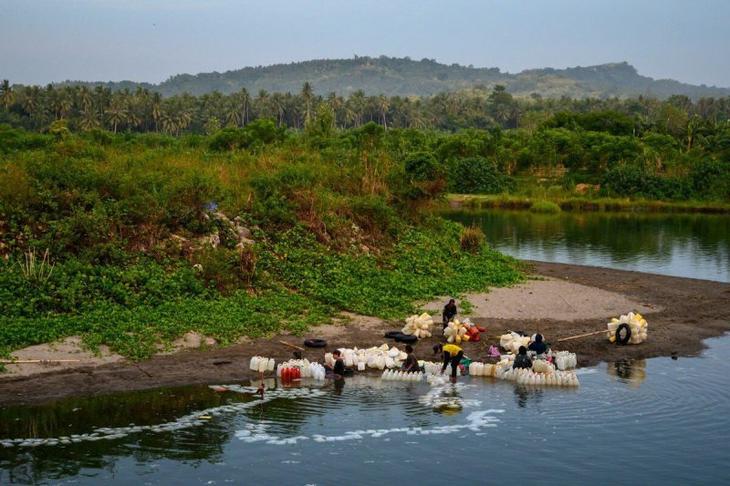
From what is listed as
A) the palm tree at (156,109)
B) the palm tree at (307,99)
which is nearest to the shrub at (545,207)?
the palm tree at (156,109)

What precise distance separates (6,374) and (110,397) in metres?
2.49

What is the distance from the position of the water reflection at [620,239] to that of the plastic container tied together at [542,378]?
18.5 meters

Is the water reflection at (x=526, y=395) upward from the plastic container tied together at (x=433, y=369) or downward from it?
downward

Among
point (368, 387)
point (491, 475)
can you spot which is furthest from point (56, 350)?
point (491, 475)

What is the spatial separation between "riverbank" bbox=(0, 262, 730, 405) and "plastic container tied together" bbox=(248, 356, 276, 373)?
242 mm

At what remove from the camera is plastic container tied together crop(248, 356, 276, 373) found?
2023 cm

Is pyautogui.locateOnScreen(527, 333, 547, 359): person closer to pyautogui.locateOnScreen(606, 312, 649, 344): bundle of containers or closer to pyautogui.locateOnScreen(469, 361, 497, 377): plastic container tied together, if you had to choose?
pyautogui.locateOnScreen(469, 361, 497, 377): plastic container tied together

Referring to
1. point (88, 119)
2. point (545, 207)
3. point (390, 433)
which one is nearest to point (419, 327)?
point (390, 433)

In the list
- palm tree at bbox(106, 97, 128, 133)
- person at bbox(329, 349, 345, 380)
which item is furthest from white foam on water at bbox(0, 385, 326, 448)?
palm tree at bbox(106, 97, 128, 133)

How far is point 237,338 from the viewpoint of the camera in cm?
2234

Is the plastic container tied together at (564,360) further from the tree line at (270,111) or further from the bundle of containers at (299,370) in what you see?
the tree line at (270,111)

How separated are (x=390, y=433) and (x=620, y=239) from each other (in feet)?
119

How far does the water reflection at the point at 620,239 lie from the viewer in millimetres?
40062

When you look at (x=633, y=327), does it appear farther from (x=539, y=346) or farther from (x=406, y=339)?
(x=406, y=339)
